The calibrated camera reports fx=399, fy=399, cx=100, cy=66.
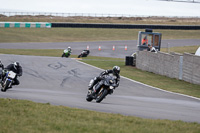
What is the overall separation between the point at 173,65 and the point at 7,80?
1115cm

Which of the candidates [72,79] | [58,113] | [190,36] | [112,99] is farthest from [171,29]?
[58,113]

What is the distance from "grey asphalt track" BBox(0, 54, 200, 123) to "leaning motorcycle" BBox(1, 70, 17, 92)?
0.80 ft

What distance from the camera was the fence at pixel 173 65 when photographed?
20.9m

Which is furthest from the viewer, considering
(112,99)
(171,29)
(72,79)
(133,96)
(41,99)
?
(171,29)

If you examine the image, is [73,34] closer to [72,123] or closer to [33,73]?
[33,73]

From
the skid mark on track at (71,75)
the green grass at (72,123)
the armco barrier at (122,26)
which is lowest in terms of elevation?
the skid mark on track at (71,75)

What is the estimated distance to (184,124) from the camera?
366 inches

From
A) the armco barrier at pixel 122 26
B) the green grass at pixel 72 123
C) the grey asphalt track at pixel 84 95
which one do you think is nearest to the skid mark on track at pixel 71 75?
the grey asphalt track at pixel 84 95

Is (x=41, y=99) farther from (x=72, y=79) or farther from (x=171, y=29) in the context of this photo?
(x=171, y=29)

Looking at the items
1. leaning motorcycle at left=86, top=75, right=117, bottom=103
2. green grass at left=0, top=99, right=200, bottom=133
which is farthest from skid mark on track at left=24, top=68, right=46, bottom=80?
green grass at left=0, top=99, right=200, bottom=133

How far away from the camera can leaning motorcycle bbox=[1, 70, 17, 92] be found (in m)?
15.2

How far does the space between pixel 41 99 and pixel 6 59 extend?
50.0 feet

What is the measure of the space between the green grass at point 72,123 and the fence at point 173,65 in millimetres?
11620

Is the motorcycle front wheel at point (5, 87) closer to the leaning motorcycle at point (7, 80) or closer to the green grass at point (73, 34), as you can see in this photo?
the leaning motorcycle at point (7, 80)
